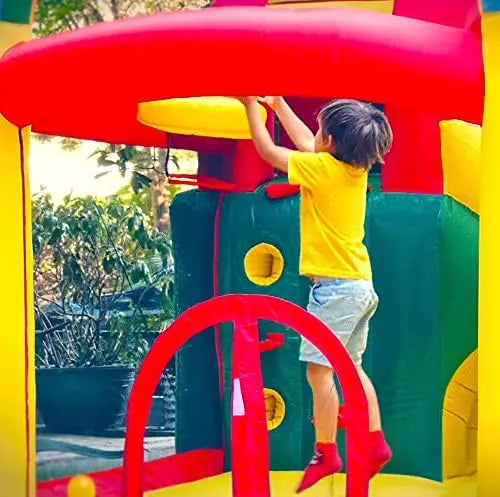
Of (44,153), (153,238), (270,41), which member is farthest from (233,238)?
(270,41)

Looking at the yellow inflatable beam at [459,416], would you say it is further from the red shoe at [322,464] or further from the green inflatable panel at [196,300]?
the green inflatable panel at [196,300]

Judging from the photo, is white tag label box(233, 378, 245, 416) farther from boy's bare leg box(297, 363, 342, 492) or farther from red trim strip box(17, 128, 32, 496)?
red trim strip box(17, 128, 32, 496)

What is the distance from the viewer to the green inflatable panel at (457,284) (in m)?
3.28

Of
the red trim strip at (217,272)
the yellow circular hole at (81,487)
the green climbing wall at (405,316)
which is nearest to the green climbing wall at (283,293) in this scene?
the green climbing wall at (405,316)

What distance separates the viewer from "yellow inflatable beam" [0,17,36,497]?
3.12 m

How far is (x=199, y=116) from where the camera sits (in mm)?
3391

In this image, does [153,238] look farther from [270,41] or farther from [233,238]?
[270,41]

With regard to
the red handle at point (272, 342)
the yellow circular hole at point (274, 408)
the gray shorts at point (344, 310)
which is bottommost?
the yellow circular hole at point (274, 408)

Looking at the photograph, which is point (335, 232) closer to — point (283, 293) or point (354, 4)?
point (283, 293)

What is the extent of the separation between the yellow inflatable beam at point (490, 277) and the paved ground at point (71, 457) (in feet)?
3.30

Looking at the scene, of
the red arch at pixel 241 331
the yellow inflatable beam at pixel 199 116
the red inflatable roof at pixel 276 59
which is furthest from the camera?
the yellow inflatable beam at pixel 199 116

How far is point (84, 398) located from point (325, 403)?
2.26 feet

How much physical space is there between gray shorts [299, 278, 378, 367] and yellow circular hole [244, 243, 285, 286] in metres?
0.28

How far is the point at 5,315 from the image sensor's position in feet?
10.3
